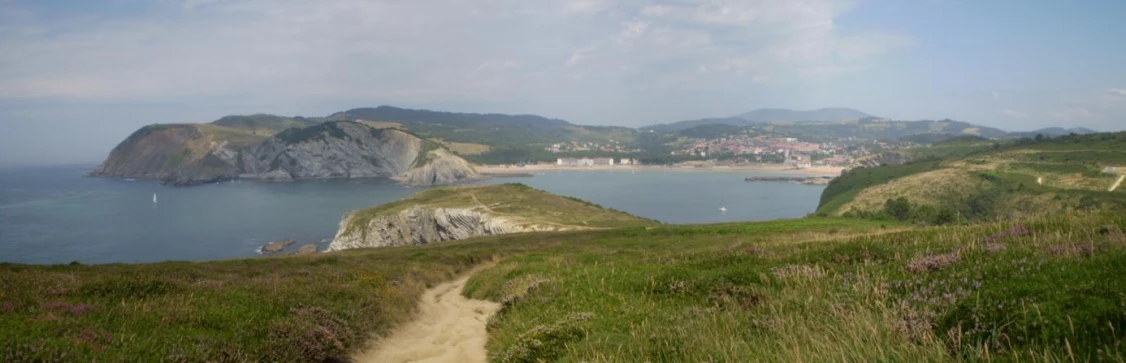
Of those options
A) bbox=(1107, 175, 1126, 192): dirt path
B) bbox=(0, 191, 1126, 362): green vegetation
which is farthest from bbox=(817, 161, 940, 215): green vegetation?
bbox=(0, 191, 1126, 362): green vegetation

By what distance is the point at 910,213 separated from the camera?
74.8m

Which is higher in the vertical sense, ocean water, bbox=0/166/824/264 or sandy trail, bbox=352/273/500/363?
sandy trail, bbox=352/273/500/363

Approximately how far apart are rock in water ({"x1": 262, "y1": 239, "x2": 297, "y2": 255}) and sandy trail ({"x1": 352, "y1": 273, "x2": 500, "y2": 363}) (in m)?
87.8

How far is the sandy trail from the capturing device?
1096 centimetres

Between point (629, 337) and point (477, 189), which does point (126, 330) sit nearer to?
point (629, 337)

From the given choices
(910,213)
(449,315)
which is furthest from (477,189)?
(449,315)

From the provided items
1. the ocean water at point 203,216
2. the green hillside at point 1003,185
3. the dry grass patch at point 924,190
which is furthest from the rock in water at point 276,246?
the dry grass patch at point 924,190

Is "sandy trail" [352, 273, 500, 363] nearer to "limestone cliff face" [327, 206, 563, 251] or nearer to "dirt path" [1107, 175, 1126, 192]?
"limestone cliff face" [327, 206, 563, 251]

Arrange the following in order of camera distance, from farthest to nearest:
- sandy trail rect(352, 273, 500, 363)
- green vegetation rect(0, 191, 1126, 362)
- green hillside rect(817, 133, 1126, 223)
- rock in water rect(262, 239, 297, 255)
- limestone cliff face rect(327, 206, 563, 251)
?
rock in water rect(262, 239, 297, 255)
limestone cliff face rect(327, 206, 563, 251)
green hillside rect(817, 133, 1126, 223)
sandy trail rect(352, 273, 500, 363)
green vegetation rect(0, 191, 1126, 362)

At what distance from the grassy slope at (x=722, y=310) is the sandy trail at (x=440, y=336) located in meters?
0.52

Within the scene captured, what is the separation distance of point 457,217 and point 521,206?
11.3 m

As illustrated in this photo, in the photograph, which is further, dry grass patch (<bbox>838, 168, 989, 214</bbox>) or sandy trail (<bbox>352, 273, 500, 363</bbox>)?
dry grass patch (<bbox>838, 168, 989, 214</bbox>)

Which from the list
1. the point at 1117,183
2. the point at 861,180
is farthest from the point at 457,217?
the point at 1117,183

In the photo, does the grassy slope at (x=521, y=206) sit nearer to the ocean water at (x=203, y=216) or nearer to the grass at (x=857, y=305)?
the ocean water at (x=203, y=216)
